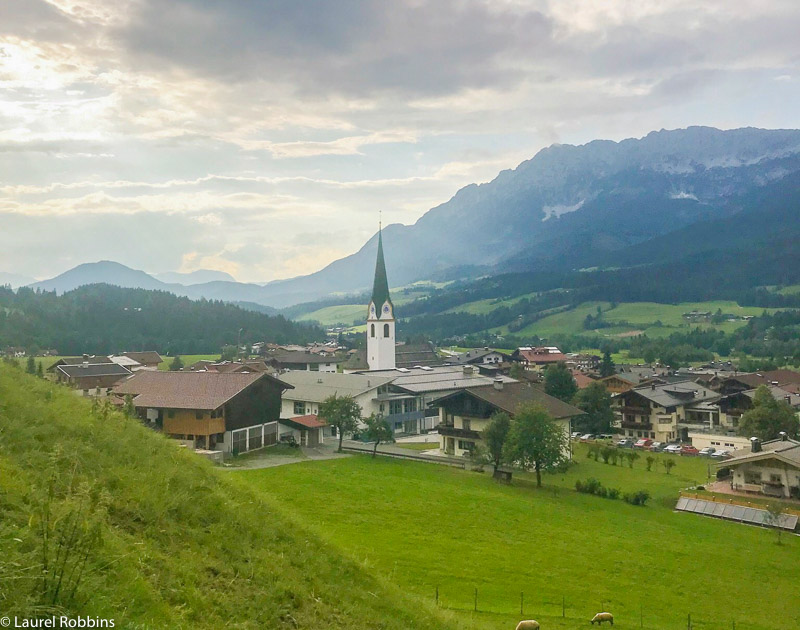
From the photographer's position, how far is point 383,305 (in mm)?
83688

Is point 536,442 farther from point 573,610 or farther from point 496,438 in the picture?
point 573,610

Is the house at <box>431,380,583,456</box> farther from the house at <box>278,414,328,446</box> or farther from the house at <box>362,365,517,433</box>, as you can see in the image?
the house at <box>278,414,328,446</box>

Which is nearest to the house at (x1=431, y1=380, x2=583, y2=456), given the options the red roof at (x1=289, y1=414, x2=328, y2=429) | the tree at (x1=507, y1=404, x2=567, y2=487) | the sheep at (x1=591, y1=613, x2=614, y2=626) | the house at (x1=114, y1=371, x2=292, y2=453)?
the tree at (x1=507, y1=404, x2=567, y2=487)

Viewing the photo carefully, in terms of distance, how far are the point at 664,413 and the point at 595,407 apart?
7784 millimetres

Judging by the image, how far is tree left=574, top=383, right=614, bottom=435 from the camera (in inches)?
2400

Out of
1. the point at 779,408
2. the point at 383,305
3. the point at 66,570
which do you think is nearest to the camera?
the point at 66,570

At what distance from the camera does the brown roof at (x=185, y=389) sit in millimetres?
36344

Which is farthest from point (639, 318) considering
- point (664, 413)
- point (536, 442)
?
point (536, 442)

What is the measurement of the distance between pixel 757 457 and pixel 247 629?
39.2 m

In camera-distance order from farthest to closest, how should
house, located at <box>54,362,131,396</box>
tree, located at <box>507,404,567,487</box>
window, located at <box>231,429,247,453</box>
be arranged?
house, located at <box>54,362,131,396</box> → window, located at <box>231,429,247,453</box> → tree, located at <box>507,404,567,487</box>

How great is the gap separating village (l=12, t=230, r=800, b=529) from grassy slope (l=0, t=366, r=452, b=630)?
272 centimetres

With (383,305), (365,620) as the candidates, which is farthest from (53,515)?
(383,305)

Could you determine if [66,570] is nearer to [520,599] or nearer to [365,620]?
[365,620]

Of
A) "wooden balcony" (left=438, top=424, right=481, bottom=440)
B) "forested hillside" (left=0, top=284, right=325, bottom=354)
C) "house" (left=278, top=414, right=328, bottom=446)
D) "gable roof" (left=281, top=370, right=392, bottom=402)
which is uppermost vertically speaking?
"forested hillside" (left=0, top=284, right=325, bottom=354)
